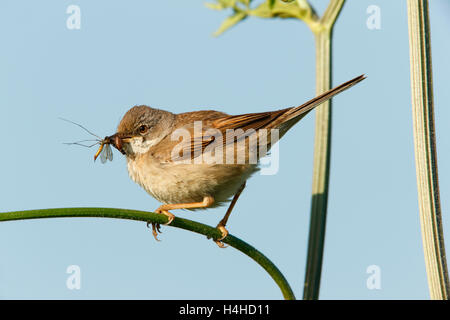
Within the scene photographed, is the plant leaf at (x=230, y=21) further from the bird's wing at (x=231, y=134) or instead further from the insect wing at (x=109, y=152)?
the insect wing at (x=109, y=152)

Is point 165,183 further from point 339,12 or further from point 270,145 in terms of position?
point 339,12

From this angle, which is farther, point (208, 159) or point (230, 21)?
point (208, 159)

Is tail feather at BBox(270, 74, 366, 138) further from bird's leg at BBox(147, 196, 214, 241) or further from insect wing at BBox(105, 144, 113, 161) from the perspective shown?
insect wing at BBox(105, 144, 113, 161)

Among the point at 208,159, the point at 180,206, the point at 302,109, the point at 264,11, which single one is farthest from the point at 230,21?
the point at 180,206

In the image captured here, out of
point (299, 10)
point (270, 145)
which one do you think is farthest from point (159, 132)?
point (299, 10)

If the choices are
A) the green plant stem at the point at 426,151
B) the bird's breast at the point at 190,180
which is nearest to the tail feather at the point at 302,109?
the bird's breast at the point at 190,180

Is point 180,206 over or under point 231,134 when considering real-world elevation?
under

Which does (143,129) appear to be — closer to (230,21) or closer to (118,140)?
(118,140)
